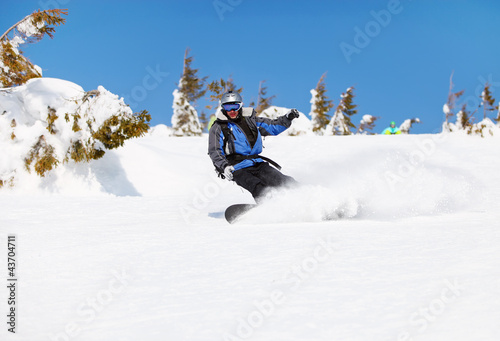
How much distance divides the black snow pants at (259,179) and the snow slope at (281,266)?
0.26 meters

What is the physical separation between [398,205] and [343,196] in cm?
86

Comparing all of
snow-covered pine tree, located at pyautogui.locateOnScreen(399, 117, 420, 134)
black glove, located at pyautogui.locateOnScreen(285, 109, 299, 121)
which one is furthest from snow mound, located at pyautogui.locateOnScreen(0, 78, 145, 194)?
snow-covered pine tree, located at pyautogui.locateOnScreen(399, 117, 420, 134)

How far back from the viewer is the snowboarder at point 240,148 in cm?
588

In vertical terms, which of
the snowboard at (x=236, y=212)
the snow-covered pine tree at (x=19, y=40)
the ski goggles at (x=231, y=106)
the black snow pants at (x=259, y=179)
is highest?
the snow-covered pine tree at (x=19, y=40)

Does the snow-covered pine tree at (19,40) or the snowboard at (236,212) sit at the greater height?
the snow-covered pine tree at (19,40)

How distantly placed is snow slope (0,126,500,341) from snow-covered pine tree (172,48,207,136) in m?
29.4

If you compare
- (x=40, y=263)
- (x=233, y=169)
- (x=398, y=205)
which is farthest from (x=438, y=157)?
(x=40, y=263)

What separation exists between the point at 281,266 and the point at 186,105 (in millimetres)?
35177

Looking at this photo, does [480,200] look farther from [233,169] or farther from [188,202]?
[188,202]

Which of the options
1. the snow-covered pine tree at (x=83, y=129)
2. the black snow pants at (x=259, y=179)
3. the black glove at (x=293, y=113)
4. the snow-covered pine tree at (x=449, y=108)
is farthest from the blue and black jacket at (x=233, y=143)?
the snow-covered pine tree at (x=449, y=108)

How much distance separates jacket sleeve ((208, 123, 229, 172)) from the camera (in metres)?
5.87

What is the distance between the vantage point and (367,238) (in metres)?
3.71

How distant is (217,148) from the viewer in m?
6.00

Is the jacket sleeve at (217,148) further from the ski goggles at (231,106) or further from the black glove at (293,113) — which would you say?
the black glove at (293,113)
